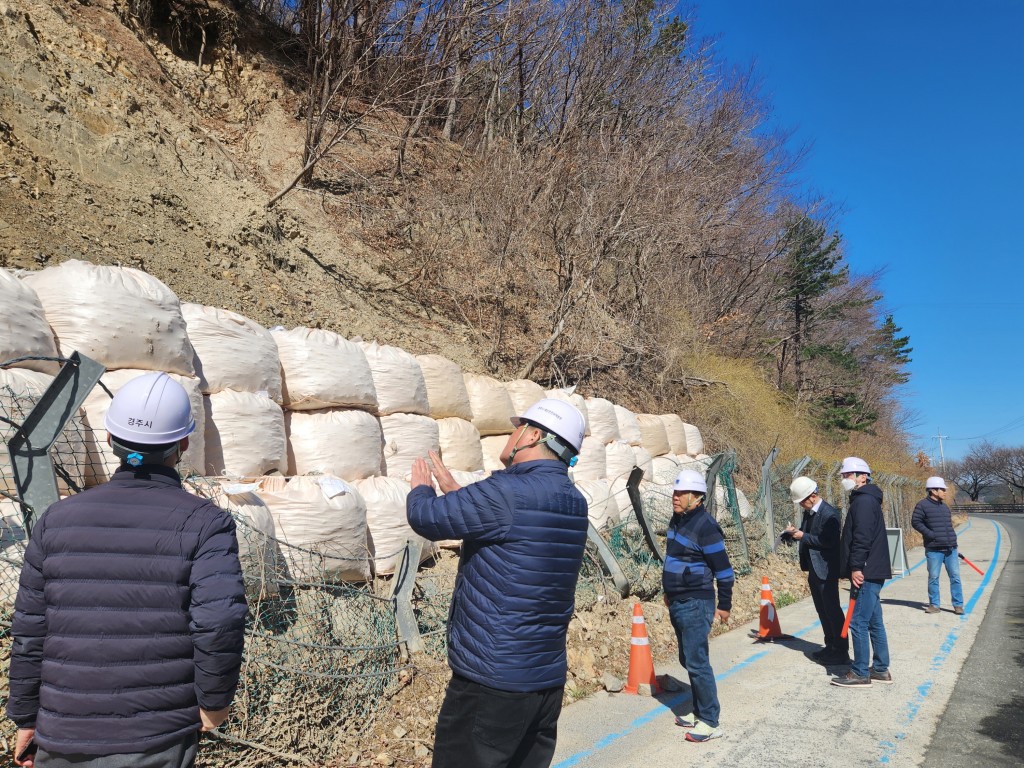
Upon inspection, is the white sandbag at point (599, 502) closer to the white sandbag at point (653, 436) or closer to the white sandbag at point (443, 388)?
the white sandbag at point (443, 388)

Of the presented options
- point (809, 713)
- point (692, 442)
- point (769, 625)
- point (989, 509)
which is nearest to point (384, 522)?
point (809, 713)

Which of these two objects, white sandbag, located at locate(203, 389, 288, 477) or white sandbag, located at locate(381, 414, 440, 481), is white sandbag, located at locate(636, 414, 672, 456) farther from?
white sandbag, located at locate(203, 389, 288, 477)

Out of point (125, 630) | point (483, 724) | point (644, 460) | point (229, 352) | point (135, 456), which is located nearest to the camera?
point (125, 630)

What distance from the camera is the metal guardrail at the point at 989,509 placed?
56731 millimetres

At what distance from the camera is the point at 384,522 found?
221 inches

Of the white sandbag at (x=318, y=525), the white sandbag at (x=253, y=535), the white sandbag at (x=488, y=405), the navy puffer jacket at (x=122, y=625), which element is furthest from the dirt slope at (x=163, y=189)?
the navy puffer jacket at (x=122, y=625)

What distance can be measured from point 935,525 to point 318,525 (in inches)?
301

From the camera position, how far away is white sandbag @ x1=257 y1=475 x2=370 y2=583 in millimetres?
4730

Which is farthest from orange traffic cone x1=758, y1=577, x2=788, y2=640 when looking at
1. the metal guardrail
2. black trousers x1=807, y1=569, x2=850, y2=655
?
the metal guardrail

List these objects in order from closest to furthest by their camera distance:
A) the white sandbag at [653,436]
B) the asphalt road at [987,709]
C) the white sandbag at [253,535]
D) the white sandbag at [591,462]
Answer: the white sandbag at [253,535] < the asphalt road at [987,709] < the white sandbag at [591,462] < the white sandbag at [653,436]

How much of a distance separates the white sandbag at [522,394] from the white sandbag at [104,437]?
427 centimetres

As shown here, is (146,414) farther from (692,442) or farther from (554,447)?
(692,442)

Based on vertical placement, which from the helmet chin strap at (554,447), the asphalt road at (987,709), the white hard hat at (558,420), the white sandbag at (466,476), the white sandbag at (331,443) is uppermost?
the white hard hat at (558,420)

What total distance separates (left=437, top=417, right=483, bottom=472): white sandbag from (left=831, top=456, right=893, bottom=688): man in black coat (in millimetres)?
3460
